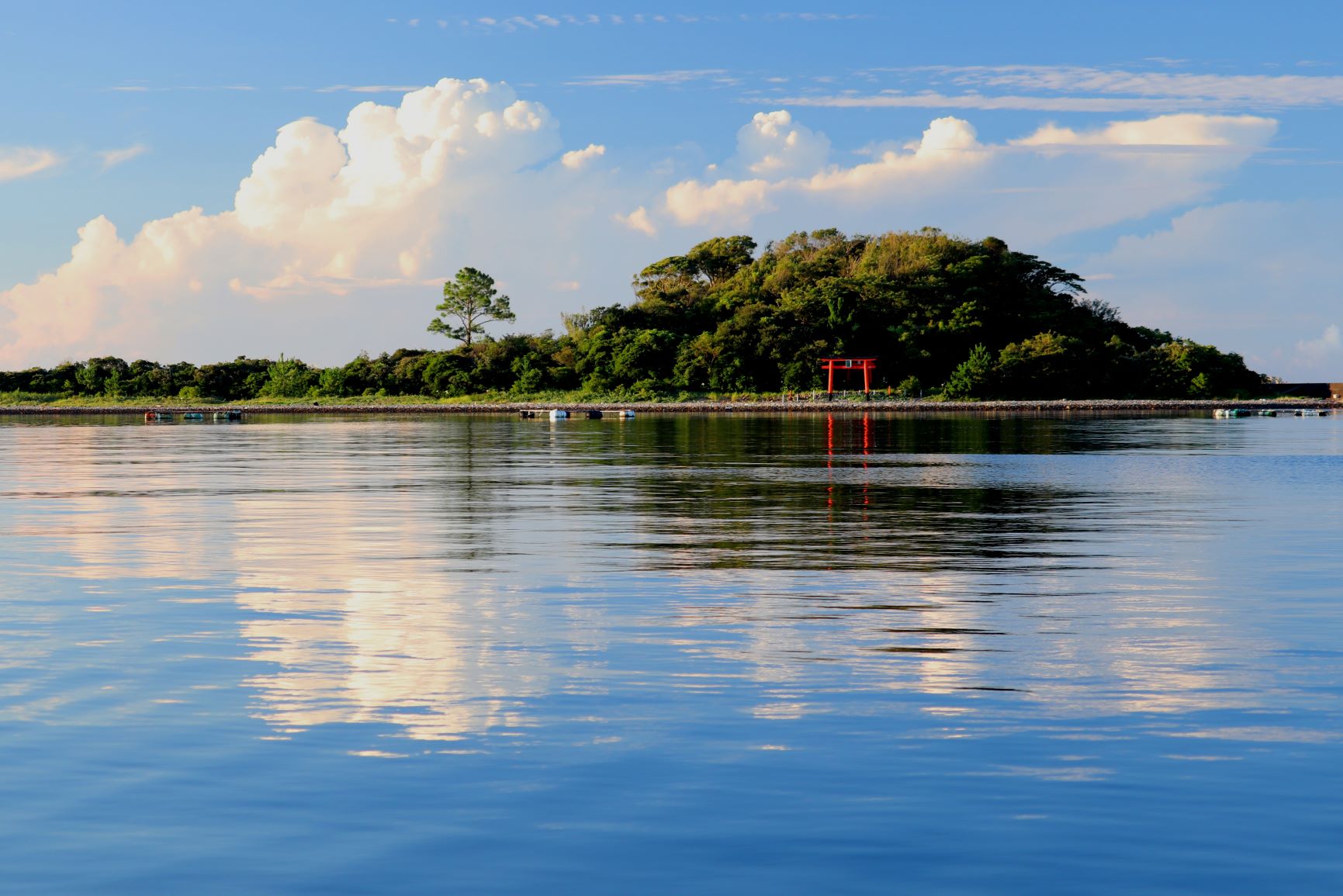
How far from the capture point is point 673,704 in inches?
488

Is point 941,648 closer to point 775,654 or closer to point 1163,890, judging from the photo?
point 775,654

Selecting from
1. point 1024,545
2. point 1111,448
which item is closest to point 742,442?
point 1111,448

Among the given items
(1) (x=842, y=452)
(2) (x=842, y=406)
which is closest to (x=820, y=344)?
(2) (x=842, y=406)

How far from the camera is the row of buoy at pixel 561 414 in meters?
105

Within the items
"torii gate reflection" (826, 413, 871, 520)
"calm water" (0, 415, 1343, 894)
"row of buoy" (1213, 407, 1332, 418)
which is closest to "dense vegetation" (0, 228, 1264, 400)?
"row of buoy" (1213, 407, 1332, 418)

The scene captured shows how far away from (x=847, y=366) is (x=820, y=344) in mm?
3622

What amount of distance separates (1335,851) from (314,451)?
185 ft

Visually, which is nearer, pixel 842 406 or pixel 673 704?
pixel 673 704

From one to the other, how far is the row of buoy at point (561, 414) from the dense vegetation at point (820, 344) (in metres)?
15.7

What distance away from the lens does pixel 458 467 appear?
48.5m

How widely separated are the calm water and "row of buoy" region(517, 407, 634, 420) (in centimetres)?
7477

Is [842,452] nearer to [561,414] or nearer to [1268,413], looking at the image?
[561,414]

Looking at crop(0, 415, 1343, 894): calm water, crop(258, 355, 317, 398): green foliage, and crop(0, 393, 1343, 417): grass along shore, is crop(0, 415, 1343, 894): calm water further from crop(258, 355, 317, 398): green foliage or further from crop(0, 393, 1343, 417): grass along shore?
crop(258, 355, 317, 398): green foliage

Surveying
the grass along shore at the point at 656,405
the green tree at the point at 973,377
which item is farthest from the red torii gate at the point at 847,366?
the green tree at the point at 973,377
